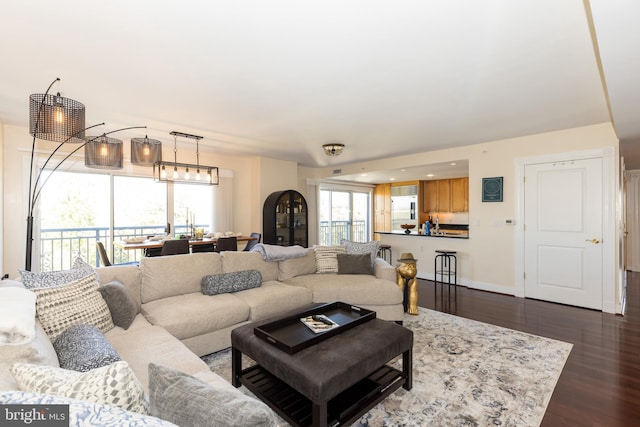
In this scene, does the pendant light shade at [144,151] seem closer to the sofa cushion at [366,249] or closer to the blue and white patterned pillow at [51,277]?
the blue and white patterned pillow at [51,277]

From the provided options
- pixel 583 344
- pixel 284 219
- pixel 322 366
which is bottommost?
pixel 583 344

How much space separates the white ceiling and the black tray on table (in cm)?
196

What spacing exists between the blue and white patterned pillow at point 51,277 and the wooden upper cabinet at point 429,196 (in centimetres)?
783

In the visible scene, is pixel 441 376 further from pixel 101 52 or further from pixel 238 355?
pixel 101 52

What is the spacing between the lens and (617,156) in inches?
150

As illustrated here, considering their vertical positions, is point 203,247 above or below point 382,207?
below

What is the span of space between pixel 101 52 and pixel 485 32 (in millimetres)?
2661

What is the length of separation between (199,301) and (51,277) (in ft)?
3.51

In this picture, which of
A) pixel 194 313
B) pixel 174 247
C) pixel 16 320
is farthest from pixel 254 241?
pixel 16 320

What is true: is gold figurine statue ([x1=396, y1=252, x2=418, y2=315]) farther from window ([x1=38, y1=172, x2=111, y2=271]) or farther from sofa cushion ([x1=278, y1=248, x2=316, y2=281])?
window ([x1=38, y1=172, x2=111, y2=271])

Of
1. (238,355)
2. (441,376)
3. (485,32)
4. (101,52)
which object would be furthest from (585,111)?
(101,52)

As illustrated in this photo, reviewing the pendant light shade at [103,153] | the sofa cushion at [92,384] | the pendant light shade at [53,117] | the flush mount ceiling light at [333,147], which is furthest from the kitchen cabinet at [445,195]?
the sofa cushion at [92,384]

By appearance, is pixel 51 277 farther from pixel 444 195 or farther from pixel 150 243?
pixel 444 195

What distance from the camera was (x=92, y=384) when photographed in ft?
2.82
